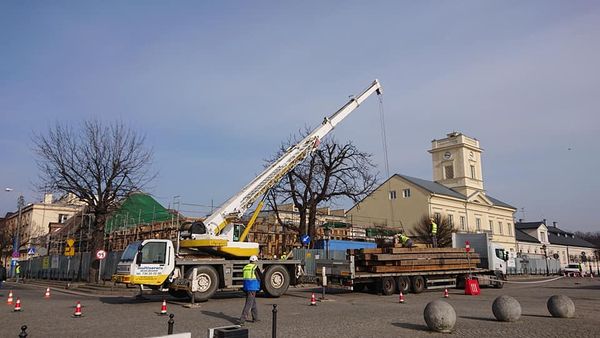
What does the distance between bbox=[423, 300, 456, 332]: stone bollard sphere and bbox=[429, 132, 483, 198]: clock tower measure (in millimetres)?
64991

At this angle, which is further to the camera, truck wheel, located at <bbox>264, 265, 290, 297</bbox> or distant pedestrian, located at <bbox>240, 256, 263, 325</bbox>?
truck wheel, located at <bbox>264, 265, 290, 297</bbox>

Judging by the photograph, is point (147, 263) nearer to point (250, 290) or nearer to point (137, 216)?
point (250, 290)

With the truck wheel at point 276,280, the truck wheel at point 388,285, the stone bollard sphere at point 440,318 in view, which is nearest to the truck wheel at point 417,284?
the truck wheel at point 388,285

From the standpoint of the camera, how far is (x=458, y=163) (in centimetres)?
7400

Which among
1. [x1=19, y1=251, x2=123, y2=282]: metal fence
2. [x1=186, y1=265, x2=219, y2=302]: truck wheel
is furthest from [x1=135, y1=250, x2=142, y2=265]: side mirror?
[x1=19, y1=251, x2=123, y2=282]: metal fence

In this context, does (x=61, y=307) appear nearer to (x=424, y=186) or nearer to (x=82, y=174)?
(x=82, y=174)

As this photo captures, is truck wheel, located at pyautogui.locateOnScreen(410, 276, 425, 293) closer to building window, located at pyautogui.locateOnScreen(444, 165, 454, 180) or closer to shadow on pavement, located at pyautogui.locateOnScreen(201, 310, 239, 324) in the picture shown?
shadow on pavement, located at pyautogui.locateOnScreen(201, 310, 239, 324)

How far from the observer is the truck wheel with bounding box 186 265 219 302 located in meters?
18.5

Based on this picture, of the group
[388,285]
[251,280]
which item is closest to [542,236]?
[388,285]

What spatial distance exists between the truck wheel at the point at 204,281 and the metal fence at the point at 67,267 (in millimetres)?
13567

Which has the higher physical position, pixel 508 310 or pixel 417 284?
pixel 417 284

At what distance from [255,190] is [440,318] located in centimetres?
1299

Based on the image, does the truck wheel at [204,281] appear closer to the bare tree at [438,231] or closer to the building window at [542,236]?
the bare tree at [438,231]

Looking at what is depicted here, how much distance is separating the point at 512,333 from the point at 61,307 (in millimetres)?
14749
